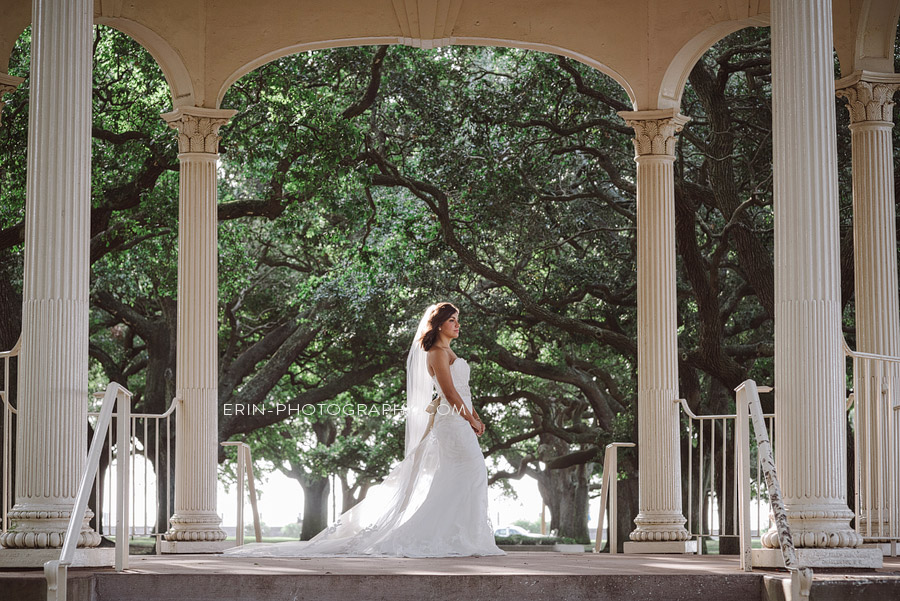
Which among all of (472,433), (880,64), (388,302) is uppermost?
(880,64)

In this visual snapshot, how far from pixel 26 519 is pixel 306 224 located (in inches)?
571

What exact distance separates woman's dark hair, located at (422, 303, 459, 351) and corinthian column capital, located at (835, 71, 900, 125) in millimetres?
3895

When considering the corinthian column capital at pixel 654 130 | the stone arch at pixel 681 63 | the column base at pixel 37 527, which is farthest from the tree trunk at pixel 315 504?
the column base at pixel 37 527

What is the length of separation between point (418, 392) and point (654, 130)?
12.0 feet

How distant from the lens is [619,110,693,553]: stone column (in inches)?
399

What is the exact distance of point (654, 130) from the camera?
35.0 feet

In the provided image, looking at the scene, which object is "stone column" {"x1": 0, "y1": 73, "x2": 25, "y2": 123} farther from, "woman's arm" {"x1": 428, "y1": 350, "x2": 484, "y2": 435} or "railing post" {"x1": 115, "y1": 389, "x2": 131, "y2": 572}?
"woman's arm" {"x1": 428, "y1": 350, "x2": 484, "y2": 435}

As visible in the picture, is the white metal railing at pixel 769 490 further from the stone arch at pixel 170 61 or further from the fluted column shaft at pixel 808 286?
the stone arch at pixel 170 61

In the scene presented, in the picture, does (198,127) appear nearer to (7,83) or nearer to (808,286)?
(7,83)

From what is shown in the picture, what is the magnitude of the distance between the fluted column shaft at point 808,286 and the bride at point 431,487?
8.86 ft

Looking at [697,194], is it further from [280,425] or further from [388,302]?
[280,425]

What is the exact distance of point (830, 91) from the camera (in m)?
6.74

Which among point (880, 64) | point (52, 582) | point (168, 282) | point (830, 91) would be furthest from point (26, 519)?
point (168, 282)

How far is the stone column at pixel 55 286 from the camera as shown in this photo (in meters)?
6.39
